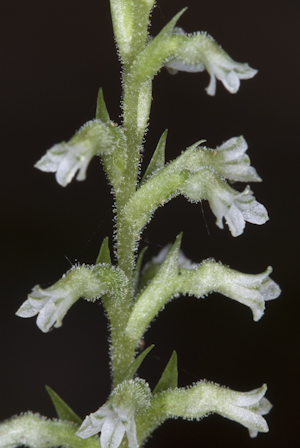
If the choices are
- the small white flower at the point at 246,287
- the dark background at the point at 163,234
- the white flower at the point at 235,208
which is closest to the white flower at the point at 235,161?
the white flower at the point at 235,208

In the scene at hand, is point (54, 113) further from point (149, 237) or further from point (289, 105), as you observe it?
point (289, 105)

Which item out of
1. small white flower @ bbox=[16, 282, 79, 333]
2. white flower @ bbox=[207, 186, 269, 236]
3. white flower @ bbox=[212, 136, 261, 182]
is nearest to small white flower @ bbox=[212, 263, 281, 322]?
white flower @ bbox=[207, 186, 269, 236]

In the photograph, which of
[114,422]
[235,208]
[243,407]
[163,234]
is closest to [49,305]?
[114,422]

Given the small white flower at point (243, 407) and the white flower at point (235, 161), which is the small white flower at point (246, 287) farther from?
Answer: the white flower at point (235, 161)

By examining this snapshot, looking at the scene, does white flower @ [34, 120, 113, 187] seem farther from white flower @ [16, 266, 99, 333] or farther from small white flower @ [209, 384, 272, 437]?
small white flower @ [209, 384, 272, 437]

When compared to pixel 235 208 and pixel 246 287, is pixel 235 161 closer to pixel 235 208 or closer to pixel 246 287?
pixel 235 208
